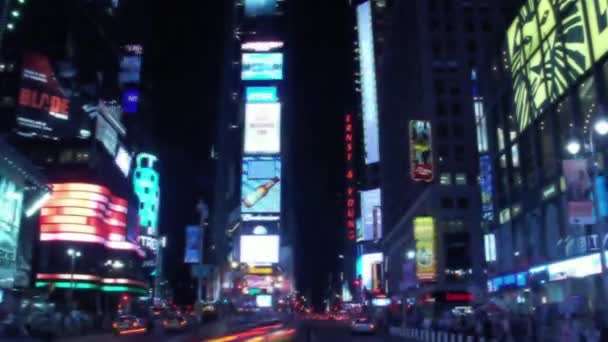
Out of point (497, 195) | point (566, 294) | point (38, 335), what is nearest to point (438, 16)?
point (497, 195)

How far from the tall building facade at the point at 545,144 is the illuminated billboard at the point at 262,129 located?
10551 centimetres

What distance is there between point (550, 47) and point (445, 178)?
4713 cm

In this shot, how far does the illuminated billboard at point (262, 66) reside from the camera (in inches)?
6978

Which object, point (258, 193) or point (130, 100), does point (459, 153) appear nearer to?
point (258, 193)

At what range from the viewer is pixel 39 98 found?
97.9m

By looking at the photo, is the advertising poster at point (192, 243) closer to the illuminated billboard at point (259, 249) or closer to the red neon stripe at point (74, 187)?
the illuminated billboard at point (259, 249)

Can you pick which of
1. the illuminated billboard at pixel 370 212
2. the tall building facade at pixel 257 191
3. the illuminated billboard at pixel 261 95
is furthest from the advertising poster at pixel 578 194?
the illuminated billboard at pixel 261 95

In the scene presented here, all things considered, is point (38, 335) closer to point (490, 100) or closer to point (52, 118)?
point (490, 100)

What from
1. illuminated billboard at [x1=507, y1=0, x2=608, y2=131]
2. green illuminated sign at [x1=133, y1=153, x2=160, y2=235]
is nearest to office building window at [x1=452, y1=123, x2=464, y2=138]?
illuminated billboard at [x1=507, y1=0, x2=608, y2=131]

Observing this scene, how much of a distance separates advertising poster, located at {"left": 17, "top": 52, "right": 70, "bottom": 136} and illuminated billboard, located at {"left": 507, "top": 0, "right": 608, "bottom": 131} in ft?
250

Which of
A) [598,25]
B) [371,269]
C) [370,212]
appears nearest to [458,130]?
[598,25]

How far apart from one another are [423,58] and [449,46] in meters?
5.42

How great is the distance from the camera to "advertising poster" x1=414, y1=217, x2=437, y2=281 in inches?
3125

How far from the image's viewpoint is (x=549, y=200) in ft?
149
